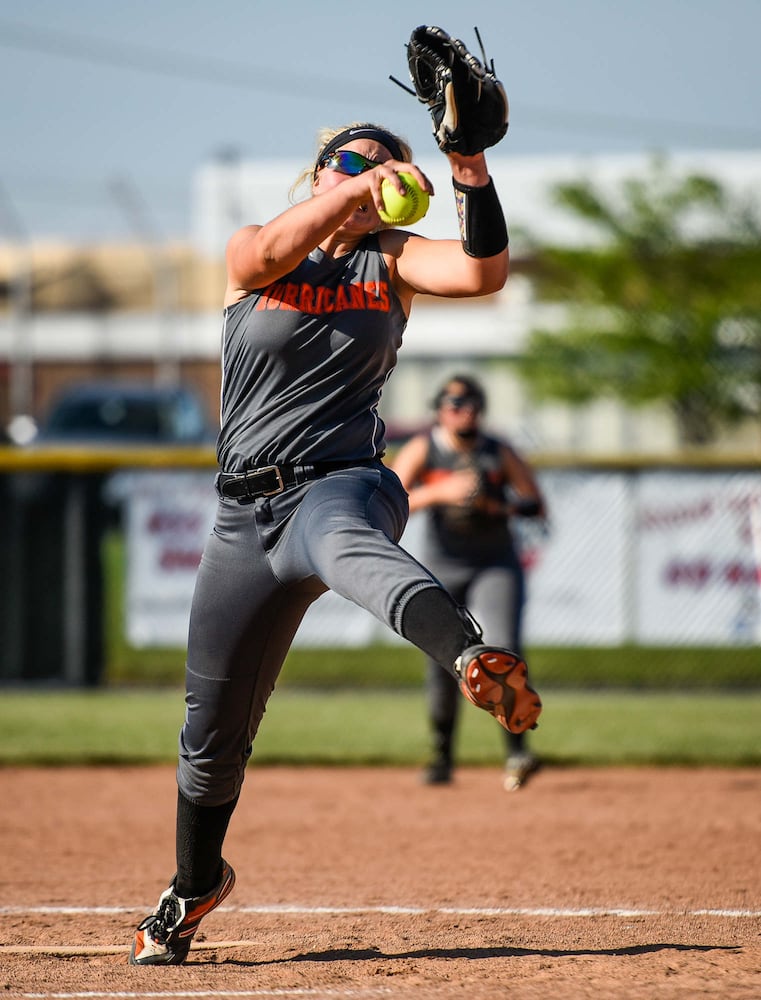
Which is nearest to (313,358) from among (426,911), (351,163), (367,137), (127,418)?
(351,163)

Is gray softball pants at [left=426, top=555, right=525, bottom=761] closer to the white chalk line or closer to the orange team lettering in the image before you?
the white chalk line

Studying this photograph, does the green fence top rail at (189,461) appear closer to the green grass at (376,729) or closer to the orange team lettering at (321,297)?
the green grass at (376,729)

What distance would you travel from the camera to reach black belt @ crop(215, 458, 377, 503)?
12.6 ft

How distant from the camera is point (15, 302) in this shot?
42.6m

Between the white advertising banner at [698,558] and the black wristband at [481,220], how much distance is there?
29.0 feet

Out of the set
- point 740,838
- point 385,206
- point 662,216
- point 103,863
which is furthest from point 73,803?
point 662,216

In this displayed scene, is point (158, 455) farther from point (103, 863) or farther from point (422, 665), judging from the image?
point (103, 863)

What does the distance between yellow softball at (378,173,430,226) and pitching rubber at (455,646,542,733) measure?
3.46 ft

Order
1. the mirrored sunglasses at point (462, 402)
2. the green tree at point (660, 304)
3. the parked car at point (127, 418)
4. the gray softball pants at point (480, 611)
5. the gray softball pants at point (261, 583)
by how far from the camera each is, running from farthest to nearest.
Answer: the green tree at point (660, 304), the parked car at point (127, 418), the mirrored sunglasses at point (462, 402), the gray softball pants at point (480, 611), the gray softball pants at point (261, 583)

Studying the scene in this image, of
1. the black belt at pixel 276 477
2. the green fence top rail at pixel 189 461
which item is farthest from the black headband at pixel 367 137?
the green fence top rail at pixel 189 461

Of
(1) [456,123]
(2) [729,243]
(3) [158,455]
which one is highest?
(2) [729,243]

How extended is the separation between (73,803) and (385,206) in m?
5.20

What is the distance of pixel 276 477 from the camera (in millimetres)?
3857

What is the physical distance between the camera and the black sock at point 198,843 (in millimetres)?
4188
